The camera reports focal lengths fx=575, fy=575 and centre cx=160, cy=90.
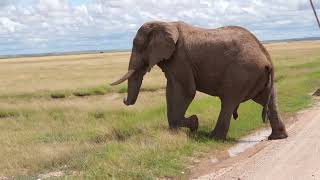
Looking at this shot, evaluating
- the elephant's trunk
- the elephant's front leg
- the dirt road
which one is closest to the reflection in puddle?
the dirt road

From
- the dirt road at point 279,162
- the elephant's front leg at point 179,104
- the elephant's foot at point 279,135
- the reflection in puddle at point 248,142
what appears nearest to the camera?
the dirt road at point 279,162

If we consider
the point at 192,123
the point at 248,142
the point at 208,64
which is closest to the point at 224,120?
the point at 192,123

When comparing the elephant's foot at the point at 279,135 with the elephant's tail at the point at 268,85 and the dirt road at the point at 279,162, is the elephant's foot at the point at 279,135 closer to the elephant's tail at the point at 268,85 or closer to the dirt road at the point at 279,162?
the dirt road at the point at 279,162

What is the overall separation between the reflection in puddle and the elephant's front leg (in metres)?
1.31

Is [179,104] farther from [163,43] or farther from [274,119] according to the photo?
[274,119]

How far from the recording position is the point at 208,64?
13.8 meters

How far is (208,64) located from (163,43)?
3.93 ft

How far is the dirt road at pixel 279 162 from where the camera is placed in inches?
366

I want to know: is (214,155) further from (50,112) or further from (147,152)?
(50,112)

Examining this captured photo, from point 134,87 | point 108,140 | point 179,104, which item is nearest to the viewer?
point 179,104

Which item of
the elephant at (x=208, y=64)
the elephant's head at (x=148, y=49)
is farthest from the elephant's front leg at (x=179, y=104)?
the elephant's head at (x=148, y=49)

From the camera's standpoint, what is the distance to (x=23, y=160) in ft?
39.2

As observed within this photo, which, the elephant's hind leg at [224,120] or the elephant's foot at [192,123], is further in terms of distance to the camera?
the elephant's foot at [192,123]

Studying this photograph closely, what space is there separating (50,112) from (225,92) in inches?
469
